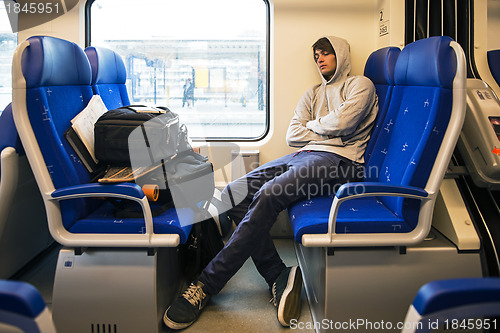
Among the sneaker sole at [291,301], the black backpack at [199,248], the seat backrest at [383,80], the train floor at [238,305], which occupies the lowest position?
the train floor at [238,305]

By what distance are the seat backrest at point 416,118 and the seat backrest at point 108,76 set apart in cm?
183

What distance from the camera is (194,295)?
240 cm

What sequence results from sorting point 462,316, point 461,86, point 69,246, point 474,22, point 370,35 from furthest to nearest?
point 370,35 → point 474,22 → point 69,246 → point 461,86 → point 462,316

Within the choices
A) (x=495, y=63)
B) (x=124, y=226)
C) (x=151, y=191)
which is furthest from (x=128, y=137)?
(x=495, y=63)

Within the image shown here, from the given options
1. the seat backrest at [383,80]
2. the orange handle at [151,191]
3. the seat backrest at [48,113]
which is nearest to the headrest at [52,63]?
the seat backrest at [48,113]

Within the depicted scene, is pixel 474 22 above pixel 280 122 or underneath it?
above

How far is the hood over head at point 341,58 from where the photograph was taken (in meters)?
3.15

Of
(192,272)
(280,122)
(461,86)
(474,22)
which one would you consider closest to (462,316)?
A: (461,86)

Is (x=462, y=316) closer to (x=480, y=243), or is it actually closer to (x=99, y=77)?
(x=480, y=243)

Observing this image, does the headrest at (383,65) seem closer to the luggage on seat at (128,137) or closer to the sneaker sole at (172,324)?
the luggage on seat at (128,137)

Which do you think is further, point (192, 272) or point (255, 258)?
point (192, 272)

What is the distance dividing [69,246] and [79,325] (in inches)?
15.9

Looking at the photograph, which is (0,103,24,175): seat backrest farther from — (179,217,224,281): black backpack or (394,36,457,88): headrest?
(394,36,457,88): headrest

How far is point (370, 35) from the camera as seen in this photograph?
342 cm
